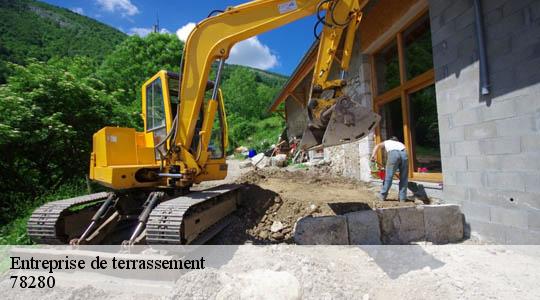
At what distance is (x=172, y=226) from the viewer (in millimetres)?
2957

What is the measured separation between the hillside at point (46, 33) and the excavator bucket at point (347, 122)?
32.7m

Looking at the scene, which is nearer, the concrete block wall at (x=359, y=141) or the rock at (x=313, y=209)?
the rock at (x=313, y=209)

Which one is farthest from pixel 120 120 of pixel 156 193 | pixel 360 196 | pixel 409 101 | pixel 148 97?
pixel 409 101

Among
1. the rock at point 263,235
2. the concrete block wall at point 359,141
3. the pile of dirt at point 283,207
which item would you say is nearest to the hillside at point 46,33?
the concrete block wall at point 359,141

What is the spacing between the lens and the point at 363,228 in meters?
3.84

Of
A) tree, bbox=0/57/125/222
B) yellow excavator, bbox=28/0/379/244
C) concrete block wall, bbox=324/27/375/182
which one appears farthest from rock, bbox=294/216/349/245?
tree, bbox=0/57/125/222

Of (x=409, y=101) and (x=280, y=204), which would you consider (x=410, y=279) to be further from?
(x=409, y=101)

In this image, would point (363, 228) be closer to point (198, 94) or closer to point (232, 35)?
point (198, 94)

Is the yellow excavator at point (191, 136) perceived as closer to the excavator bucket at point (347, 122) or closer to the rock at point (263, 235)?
the excavator bucket at point (347, 122)

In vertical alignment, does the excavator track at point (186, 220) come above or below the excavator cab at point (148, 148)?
below

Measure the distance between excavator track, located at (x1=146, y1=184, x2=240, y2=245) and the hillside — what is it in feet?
103

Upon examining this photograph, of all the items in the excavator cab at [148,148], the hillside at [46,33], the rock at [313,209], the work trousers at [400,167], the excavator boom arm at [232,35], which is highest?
the hillside at [46,33]

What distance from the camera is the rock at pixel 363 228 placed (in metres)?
3.83

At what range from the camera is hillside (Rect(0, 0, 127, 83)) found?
33469 millimetres
